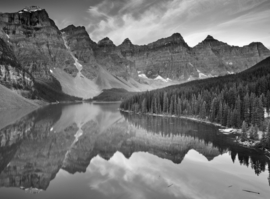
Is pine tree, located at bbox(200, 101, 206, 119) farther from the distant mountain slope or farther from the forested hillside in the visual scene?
the distant mountain slope

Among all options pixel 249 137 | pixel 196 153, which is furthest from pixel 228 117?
pixel 196 153

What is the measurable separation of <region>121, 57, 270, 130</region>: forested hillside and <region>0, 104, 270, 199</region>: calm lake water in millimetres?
15861

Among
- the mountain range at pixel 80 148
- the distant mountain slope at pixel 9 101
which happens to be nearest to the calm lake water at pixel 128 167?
the mountain range at pixel 80 148

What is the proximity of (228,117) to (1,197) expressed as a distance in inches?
2728

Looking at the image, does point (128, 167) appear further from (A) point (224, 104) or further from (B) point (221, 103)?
(B) point (221, 103)

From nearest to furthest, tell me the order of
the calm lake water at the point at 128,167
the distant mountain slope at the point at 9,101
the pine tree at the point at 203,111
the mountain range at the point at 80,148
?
the calm lake water at the point at 128,167 → the mountain range at the point at 80,148 → the pine tree at the point at 203,111 → the distant mountain slope at the point at 9,101

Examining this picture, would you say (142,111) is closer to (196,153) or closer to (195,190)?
(196,153)

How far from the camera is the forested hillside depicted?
80.1 metres

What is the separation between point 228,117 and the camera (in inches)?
3282

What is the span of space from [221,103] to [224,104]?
167 cm

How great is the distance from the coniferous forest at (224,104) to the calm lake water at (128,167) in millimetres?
13273

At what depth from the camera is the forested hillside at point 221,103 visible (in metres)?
80.1

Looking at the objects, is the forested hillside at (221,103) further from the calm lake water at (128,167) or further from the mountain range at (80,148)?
the calm lake water at (128,167)

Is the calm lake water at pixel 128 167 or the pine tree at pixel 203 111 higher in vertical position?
the pine tree at pixel 203 111
